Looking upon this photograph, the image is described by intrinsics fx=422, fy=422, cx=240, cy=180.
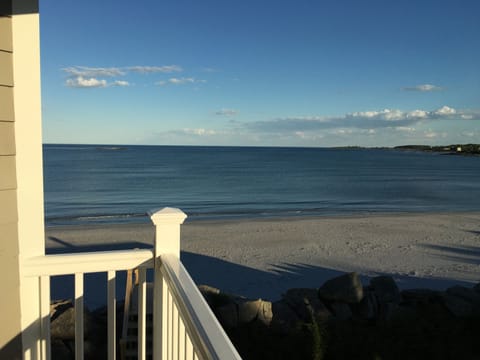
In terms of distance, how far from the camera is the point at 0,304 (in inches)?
85.5

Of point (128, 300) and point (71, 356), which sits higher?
point (128, 300)

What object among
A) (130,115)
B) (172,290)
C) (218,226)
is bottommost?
(218,226)

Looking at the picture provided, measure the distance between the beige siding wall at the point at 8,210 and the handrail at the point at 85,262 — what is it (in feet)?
0.31

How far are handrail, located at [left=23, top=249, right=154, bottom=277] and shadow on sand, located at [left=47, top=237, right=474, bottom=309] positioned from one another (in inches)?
176

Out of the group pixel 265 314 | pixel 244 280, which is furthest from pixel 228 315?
pixel 244 280

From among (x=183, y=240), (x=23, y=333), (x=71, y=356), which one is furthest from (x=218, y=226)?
(x=23, y=333)

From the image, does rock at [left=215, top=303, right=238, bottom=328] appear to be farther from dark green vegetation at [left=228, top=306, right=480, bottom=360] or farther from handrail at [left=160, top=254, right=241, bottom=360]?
handrail at [left=160, top=254, right=241, bottom=360]

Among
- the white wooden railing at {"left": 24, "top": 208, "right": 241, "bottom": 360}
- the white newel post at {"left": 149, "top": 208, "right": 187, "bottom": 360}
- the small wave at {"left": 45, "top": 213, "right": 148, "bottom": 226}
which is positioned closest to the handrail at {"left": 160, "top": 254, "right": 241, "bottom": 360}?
the white wooden railing at {"left": 24, "top": 208, "right": 241, "bottom": 360}

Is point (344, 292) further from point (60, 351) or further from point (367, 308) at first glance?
point (60, 351)

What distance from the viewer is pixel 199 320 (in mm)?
1312

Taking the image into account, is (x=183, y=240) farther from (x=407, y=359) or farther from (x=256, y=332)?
(x=407, y=359)

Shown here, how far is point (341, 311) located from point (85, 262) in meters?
3.87

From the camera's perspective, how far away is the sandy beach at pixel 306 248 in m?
8.05

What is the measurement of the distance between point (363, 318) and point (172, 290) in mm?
4131
